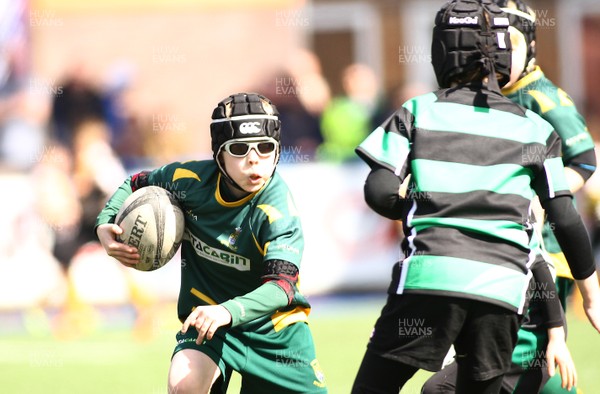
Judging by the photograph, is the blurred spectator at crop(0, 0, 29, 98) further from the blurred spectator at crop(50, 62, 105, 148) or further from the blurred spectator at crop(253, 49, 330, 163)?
the blurred spectator at crop(253, 49, 330, 163)

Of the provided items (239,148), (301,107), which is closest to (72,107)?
(301,107)

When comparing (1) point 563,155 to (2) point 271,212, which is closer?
(2) point 271,212

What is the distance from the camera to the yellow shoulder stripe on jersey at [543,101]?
4.80 m

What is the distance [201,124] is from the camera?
1625cm

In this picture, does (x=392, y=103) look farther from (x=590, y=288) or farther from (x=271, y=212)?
(x=590, y=288)

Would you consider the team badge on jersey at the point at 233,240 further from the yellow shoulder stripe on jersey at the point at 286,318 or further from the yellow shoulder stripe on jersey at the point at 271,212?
the yellow shoulder stripe on jersey at the point at 286,318

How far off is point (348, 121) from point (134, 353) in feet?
13.7

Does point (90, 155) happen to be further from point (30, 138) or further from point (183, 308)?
point (183, 308)

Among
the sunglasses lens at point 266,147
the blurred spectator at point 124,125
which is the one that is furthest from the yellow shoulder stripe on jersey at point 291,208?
the blurred spectator at point 124,125

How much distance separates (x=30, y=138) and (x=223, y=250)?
963 cm

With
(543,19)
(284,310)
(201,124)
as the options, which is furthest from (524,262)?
(543,19)

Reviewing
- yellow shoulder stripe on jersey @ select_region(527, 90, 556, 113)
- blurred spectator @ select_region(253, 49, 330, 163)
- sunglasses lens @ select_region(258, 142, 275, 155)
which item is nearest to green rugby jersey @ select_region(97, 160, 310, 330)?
sunglasses lens @ select_region(258, 142, 275, 155)

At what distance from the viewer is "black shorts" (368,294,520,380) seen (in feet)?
12.7

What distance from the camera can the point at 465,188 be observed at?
3.88 metres
